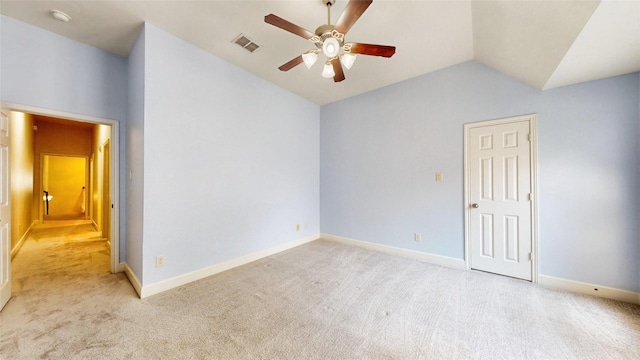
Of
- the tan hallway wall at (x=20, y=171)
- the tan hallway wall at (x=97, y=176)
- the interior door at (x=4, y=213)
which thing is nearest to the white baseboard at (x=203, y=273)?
the interior door at (x=4, y=213)

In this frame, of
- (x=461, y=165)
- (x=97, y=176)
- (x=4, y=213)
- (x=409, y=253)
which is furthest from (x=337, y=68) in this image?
(x=97, y=176)

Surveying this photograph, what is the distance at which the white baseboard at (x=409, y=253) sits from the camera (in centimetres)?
334

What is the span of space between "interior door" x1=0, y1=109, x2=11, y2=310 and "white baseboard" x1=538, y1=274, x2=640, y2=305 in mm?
5731

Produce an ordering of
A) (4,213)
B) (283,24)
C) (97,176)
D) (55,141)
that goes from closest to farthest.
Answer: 1. (283,24)
2. (4,213)
3. (97,176)
4. (55,141)

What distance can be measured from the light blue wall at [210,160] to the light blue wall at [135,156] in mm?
116

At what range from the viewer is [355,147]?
4414 mm

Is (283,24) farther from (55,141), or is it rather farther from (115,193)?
(55,141)

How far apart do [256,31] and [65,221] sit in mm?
8305

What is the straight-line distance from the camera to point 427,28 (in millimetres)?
2561

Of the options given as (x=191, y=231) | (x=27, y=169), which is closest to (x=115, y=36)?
(x=191, y=231)

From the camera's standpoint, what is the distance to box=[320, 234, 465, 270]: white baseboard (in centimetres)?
334

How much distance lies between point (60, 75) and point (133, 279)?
98.4 inches

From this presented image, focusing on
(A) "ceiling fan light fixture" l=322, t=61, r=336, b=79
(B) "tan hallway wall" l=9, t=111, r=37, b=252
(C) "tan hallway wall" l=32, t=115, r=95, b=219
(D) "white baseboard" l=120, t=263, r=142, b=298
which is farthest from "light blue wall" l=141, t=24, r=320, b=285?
(C) "tan hallway wall" l=32, t=115, r=95, b=219

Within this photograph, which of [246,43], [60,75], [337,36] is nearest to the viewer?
[337,36]
